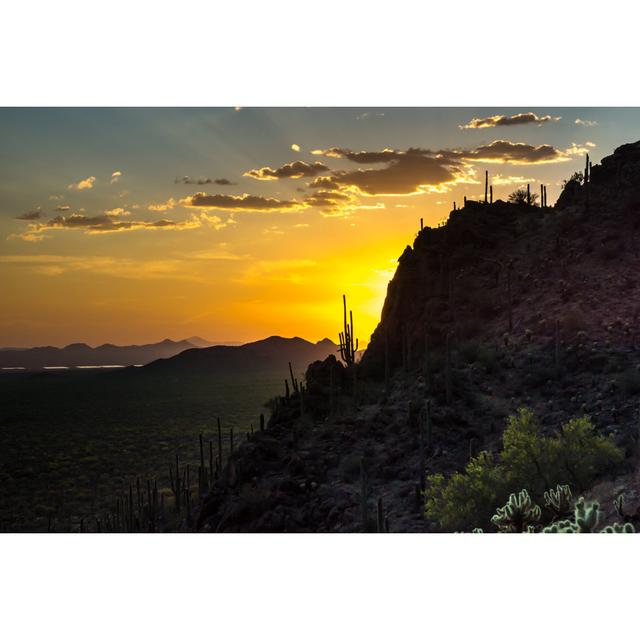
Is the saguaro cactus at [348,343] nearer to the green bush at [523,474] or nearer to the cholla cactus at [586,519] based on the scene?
the green bush at [523,474]

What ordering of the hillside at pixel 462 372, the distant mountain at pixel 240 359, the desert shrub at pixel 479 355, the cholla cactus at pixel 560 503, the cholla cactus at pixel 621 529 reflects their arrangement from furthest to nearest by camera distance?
the distant mountain at pixel 240 359, the desert shrub at pixel 479 355, the hillside at pixel 462 372, the cholla cactus at pixel 560 503, the cholla cactus at pixel 621 529

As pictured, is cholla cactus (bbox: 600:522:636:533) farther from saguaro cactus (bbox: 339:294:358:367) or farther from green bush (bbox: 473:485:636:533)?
saguaro cactus (bbox: 339:294:358:367)

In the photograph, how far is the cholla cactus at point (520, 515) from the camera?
37.7 ft

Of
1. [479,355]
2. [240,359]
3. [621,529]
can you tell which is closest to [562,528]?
[621,529]

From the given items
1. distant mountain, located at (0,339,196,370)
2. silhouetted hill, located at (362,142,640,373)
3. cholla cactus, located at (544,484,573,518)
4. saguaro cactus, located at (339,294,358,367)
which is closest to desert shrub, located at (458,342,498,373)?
silhouetted hill, located at (362,142,640,373)

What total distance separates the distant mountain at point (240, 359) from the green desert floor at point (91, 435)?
19.1 m

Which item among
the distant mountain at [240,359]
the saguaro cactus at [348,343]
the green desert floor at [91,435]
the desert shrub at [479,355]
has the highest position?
the saguaro cactus at [348,343]

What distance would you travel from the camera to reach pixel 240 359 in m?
119

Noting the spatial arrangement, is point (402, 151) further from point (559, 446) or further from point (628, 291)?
point (628, 291)

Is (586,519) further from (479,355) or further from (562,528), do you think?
(479,355)

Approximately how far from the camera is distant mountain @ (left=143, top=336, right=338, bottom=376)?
107062mm

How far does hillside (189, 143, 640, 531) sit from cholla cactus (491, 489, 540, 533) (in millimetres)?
2136

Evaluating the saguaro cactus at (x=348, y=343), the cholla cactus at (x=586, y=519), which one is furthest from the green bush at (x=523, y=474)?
the saguaro cactus at (x=348, y=343)
